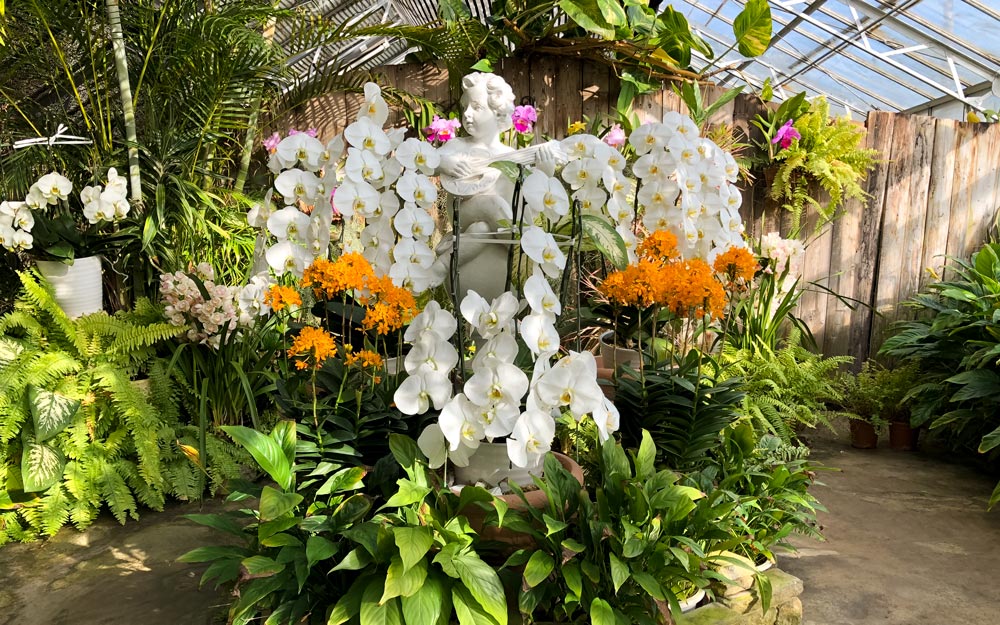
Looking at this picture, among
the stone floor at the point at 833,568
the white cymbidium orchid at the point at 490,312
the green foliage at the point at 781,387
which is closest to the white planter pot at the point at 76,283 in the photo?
the stone floor at the point at 833,568

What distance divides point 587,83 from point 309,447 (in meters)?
3.01

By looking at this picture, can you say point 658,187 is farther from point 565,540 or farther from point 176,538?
point 176,538

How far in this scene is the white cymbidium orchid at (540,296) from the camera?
4.69 ft

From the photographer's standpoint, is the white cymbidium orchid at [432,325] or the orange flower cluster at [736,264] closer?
the white cymbidium orchid at [432,325]

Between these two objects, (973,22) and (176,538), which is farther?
(973,22)

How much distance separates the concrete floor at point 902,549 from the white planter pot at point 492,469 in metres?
1.02

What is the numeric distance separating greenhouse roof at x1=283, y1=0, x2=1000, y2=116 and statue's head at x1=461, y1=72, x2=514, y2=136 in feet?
8.54

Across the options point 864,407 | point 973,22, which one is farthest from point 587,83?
point 973,22

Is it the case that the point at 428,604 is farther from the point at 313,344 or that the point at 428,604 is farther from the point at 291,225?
the point at 291,225

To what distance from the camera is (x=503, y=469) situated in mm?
1805

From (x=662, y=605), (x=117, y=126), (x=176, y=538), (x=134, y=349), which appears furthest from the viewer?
(x=117, y=126)

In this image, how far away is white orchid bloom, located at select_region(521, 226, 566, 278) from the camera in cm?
151

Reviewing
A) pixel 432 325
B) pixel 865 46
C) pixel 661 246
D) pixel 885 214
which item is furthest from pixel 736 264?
pixel 865 46

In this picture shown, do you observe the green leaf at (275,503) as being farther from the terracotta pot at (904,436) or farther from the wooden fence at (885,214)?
the terracotta pot at (904,436)
